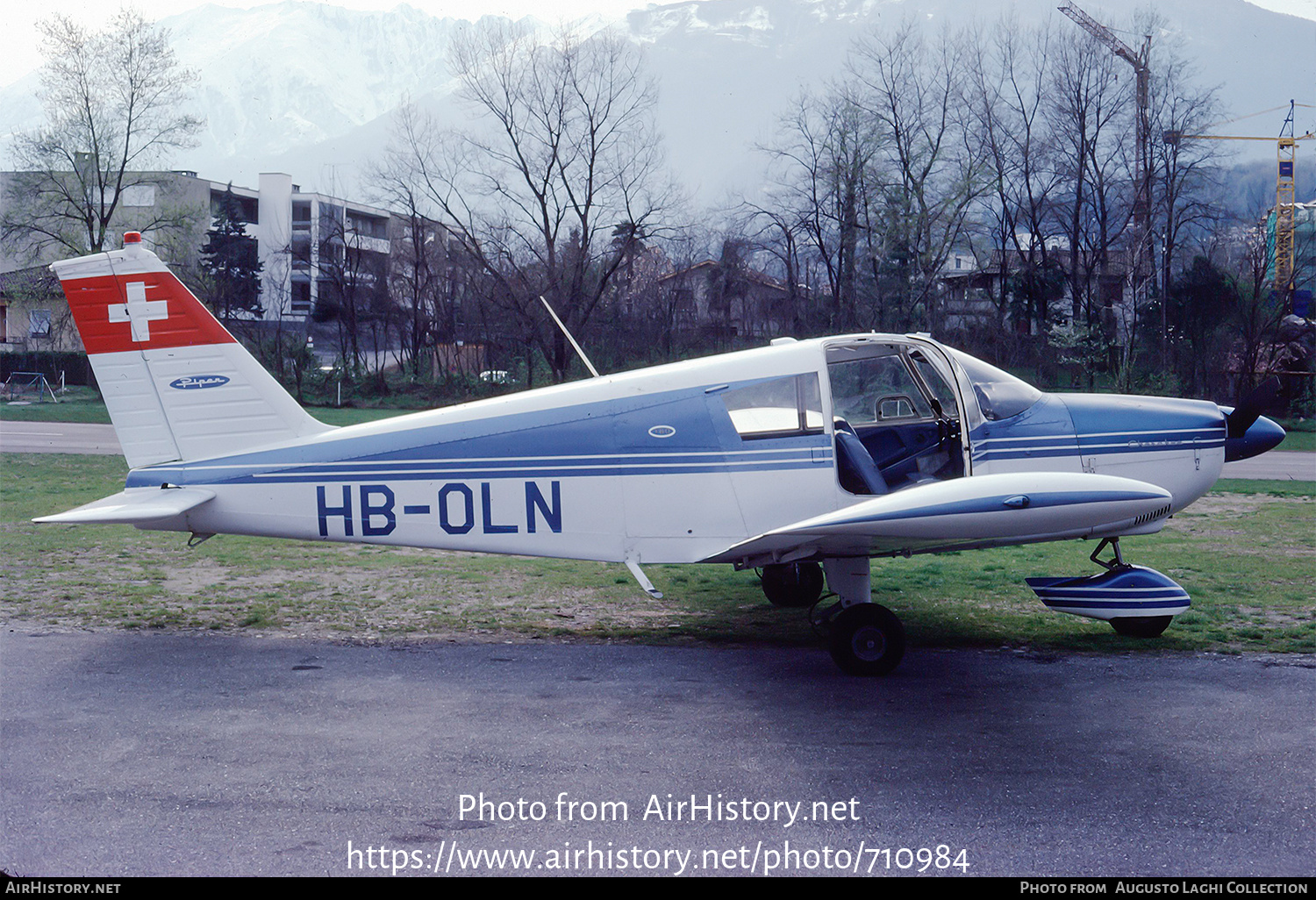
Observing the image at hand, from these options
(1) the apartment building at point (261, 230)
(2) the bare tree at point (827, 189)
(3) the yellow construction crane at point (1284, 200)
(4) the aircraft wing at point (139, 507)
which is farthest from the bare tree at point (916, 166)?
(4) the aircraft wing at point (139, 507)

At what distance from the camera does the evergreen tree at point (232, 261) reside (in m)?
39.0

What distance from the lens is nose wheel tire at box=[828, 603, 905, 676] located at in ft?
19.2

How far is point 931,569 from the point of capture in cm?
932

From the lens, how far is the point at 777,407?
6020mm

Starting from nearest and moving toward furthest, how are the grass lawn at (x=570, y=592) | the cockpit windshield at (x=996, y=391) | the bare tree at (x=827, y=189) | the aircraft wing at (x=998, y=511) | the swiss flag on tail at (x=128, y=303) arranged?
1. the aircraft wing at (x=998, y=511)
2. the cockpit windshield at (x=996, y=391)
3. the swiss flag on tail at (x=128, y=303)
4. the grass lawn at (x=570, y=592)
5. the bare tree at (x=827, y=189)

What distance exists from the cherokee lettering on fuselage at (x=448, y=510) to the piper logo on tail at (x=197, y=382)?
112cm

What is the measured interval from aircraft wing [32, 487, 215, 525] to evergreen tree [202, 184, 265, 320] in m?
31.8

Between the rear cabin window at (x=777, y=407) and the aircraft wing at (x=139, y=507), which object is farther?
the rear cabin window at (x=777, y=407)

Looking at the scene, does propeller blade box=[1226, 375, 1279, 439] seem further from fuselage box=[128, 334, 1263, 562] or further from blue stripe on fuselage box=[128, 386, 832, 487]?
blue stripe on fuselage box=[128, 386, 832, 487]

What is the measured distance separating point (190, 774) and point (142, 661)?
6.97 ft

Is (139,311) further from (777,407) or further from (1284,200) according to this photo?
(1284,200)

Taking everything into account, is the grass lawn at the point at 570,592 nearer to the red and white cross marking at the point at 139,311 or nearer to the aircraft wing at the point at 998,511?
the aircraft wing at the point at 998,511

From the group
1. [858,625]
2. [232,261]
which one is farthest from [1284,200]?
[232,261]

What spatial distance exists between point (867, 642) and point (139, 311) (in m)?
5.47
